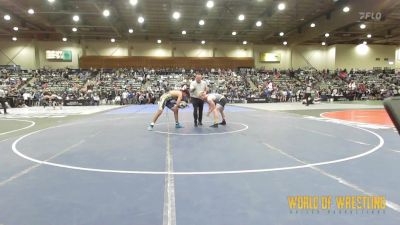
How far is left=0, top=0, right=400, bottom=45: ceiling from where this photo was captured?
25203mm

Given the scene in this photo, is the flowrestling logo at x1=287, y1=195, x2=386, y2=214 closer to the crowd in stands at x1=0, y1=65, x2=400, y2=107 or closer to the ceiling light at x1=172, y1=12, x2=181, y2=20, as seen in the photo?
the crowd in stands at x1=0, y1=65, x2=400, y2=107

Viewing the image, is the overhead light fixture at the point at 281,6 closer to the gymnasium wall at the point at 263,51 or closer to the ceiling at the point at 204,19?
the ceiling at the point at 204,19

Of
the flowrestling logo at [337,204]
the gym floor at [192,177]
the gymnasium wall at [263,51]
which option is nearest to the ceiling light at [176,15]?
the gymnasium wall at [263,51]

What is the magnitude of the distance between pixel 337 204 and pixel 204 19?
28809 mm

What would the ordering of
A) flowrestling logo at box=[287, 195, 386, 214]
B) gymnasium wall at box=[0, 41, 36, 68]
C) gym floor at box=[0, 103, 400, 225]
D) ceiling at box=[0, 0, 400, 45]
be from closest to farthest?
gym floor at box=[0, 103, 400, 225], flowrestling logo at box=[287, 195, 386, 214], ceiling at box=[0, 0, 400, 45], gymnasium wall at box=[0, 41, 36, 68]

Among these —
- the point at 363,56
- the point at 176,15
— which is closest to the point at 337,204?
the point at 176,15

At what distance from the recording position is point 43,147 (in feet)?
21.2

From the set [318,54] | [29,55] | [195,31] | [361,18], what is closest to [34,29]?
A: [29,55]

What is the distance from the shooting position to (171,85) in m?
31.7

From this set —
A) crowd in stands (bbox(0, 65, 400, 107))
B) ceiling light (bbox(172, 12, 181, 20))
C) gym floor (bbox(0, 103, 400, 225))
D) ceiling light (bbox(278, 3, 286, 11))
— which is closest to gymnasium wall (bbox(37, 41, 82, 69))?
crowd in stands (bbox(0, 65, 400, 107))

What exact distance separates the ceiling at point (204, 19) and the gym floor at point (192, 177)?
19931mm

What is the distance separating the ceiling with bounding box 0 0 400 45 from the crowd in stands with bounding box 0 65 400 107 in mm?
4523

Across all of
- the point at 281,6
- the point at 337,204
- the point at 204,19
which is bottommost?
the point at 337,204

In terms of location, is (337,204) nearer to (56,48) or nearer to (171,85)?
(171,85)
